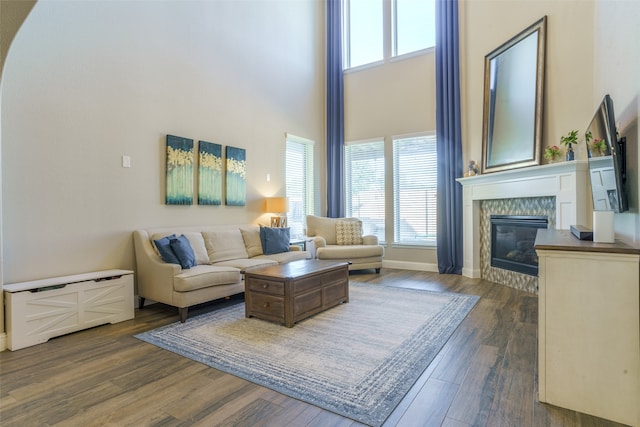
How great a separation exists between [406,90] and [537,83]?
87.9 inches

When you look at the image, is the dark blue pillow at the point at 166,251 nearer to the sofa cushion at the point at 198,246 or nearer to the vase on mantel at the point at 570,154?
the sofa cushion at the point at 198,246

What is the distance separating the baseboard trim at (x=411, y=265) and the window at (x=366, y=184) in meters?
0.47

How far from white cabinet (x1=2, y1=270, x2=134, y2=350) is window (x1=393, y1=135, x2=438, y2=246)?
4553mm

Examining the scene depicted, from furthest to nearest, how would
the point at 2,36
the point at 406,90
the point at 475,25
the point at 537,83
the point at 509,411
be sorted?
the point at 406,90 < the point at 475,25 < the point at 537,83 < the point at 2,36 < the point at 509,411

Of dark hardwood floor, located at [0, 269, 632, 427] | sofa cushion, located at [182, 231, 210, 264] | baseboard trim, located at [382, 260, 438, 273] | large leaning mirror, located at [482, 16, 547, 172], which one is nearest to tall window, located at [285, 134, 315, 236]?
baseboard trim, located at [382, 260, 438, 273]

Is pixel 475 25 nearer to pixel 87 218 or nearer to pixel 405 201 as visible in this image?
pixel 405 201

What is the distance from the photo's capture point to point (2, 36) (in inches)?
101

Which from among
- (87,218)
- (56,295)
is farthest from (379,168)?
(56,295)

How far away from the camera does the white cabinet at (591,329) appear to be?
5.59ft

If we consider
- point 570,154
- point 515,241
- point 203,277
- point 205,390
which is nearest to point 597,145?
point 570,154

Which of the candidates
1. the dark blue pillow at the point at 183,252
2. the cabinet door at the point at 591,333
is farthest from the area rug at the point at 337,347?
the cabinet door at the point at 591,333

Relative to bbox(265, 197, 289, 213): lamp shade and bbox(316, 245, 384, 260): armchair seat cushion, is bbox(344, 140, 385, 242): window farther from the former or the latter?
bbox(265, 197, 289, 213): lamp shade

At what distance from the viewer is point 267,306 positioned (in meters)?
3.22

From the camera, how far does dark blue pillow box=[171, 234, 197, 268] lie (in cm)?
353
